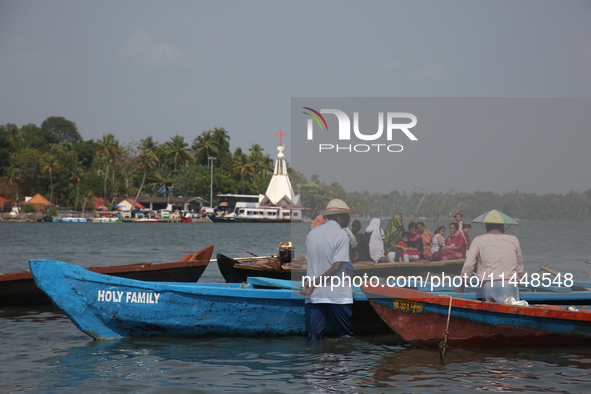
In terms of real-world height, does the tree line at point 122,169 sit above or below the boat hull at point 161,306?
above

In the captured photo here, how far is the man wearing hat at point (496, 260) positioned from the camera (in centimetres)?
723

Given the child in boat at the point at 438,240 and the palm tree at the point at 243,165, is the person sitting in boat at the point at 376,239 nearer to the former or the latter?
the child in boat at the point at 438,240

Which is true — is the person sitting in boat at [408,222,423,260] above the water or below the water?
above

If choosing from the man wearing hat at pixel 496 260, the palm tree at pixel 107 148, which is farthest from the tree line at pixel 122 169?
the man wearing hat at pixel 496 260

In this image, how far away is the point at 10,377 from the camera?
6598 mm

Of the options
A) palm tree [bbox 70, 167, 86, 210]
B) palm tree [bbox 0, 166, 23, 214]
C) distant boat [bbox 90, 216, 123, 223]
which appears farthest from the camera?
palm tree [bbox 70, 167, 86, 210]

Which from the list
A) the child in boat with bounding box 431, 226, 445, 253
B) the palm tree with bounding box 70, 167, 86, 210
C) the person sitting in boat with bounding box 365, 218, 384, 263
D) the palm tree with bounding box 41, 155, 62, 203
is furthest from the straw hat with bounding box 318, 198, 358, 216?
the palm tree with bounding box 70, 167, 86, 210

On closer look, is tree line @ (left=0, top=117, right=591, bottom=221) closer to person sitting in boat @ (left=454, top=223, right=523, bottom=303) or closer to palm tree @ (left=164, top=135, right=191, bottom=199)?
palm tree @ (left=164, top=135, right=191, bottom=199)

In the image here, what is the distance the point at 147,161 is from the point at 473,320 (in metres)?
81.6

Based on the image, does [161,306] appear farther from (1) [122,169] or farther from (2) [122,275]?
(1) [122,169]

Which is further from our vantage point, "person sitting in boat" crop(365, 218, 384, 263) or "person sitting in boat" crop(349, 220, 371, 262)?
"person sitting in boat" crop(349, 220, 371, 262)

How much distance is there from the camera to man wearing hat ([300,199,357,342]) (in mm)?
7238

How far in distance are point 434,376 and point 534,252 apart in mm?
20973

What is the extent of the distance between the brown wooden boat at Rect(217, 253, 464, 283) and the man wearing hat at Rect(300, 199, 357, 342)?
2.60 m
